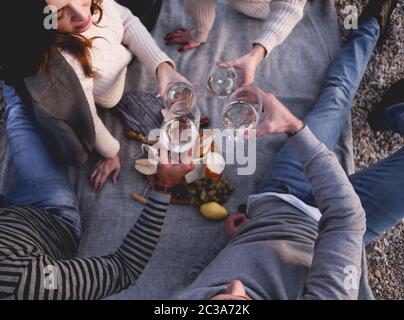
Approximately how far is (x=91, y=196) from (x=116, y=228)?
0.40ft

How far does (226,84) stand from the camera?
4.03ft

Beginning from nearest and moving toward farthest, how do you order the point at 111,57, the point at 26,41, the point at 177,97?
the point at 26,41, the point at 111,57, the point at 177,97

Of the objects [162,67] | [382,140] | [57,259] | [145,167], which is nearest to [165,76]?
[162,67]

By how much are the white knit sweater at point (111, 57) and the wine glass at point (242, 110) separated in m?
0.23

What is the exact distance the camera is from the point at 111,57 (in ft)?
3.56

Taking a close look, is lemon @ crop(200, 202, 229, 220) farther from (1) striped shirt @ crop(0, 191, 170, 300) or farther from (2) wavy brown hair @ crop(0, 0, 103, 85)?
(2) wavy brown hair @ crop(0, 0, 103, 85)

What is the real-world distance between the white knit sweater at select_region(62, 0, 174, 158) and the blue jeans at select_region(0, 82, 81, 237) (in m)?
0.14

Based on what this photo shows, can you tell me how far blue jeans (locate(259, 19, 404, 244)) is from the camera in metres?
1.14

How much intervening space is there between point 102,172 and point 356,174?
740mm

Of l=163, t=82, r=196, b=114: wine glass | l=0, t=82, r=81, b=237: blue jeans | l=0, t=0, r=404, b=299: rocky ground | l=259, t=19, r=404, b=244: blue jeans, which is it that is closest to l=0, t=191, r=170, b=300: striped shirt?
l=0, t=82, r=81, b=237: blue jeans

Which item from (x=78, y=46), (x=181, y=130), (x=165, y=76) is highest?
(x=78, y=46)

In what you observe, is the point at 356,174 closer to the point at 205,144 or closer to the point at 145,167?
the point at 205,144
